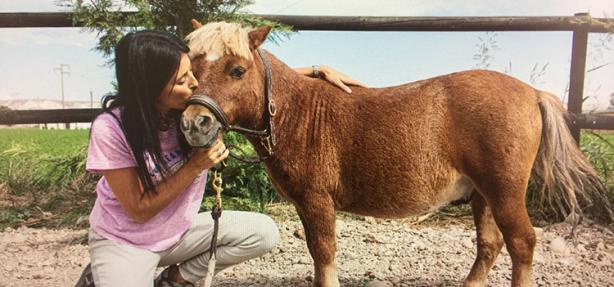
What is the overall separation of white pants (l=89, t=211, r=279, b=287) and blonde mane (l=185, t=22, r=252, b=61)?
3.26 ft

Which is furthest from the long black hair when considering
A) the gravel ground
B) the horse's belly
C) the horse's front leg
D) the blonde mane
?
the gravel ground

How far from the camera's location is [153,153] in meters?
2.39

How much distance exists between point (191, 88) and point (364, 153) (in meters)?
1.08

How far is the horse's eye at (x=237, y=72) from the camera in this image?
251 centimetres

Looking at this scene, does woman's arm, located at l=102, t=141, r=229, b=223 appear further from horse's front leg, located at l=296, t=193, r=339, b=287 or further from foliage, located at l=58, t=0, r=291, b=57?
foliage, located at l=58, t=0, r=291, b=57

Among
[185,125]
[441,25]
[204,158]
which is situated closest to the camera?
[185,125]

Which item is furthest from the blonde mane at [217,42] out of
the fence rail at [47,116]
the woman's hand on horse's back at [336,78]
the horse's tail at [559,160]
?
the fence rail at [47,116]

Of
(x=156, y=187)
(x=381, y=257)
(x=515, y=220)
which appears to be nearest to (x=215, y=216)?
(x=156, y=187)

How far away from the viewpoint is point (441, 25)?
5.37 metres

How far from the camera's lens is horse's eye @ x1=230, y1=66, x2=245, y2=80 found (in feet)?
8.24

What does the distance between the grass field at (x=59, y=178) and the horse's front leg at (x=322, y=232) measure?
7.09 feet

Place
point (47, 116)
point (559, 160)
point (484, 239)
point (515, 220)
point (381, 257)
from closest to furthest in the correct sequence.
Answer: point (515, 220), point (559, 160), point (484, 239), point (381, 257), point (47, 116)

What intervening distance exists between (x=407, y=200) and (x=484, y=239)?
77 centimetres

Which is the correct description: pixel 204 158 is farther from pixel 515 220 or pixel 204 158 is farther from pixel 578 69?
pixel 578 69
